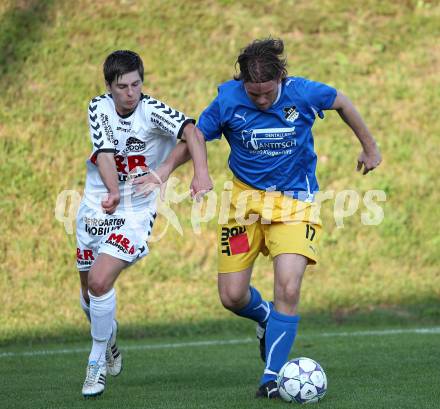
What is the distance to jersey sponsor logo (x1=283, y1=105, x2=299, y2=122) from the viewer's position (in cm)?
619

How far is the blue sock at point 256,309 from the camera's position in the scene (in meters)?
6.80

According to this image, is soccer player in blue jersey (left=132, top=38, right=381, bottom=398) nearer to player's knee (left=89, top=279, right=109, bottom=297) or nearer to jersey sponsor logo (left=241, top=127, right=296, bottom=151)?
jersey sponsor logo (left=241, top=127, right=296, bottom=151)

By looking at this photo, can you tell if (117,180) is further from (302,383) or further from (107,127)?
(302,383)

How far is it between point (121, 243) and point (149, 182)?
0.44m

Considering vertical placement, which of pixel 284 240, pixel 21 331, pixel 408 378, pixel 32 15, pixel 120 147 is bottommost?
pixel 21 331

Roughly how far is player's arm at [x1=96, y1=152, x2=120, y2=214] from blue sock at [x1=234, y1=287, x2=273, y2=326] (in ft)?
4.30

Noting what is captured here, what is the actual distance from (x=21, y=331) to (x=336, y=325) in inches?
132

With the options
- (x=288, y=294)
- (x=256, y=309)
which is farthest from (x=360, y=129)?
(x=256, y=309)

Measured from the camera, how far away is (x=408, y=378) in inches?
253

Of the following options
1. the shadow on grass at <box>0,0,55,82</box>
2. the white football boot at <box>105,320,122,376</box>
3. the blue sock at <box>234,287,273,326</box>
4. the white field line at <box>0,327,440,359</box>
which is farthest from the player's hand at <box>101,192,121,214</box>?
the shadow on grass at <box>0,0,55,82</box>

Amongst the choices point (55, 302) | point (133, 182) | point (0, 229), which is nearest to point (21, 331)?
point (55, 302)

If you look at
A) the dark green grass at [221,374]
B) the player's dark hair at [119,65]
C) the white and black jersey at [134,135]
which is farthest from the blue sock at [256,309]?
the player's dark hair at [119,65]

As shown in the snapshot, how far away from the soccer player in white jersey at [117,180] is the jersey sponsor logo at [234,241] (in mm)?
509

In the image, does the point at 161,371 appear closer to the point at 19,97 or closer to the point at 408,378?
the point at 408,378
